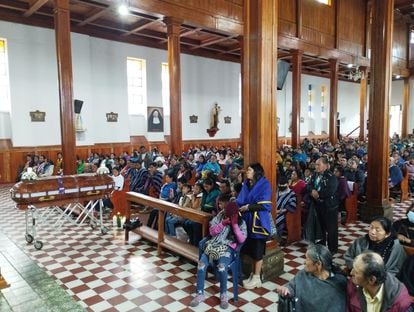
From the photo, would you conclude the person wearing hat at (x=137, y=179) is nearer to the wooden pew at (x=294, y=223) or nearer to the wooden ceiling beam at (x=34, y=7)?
the wooden pew at (x=294, y=223)

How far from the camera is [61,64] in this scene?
901cm

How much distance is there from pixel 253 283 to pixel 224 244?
78 cm

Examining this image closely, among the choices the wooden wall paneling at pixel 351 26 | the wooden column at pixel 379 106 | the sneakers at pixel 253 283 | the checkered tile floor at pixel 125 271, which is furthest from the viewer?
the wooden wall paneling at pixel 351 26

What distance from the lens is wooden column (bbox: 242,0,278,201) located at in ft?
14.5

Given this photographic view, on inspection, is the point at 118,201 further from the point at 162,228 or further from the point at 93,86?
the point at 93,86

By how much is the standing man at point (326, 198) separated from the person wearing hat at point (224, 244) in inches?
69.2

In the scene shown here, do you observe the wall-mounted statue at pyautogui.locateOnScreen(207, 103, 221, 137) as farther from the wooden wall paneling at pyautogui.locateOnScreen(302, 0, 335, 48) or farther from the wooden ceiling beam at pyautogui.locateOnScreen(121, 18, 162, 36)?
the wooden ceiling beam at pyautogui.locateOnScreen(121, 18, 162, 36)

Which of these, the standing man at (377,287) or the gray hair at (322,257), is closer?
the standing man at (377,287)

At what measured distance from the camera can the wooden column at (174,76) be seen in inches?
457

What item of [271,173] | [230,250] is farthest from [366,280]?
[271,173]

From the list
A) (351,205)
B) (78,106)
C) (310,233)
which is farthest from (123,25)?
(310,233)

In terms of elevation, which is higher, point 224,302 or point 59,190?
point 59,190

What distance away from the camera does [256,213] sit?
4.17 metres

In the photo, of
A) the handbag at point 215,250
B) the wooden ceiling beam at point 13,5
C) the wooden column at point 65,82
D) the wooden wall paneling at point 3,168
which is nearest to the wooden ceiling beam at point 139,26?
the wooden ceiling beam at point 13,5
